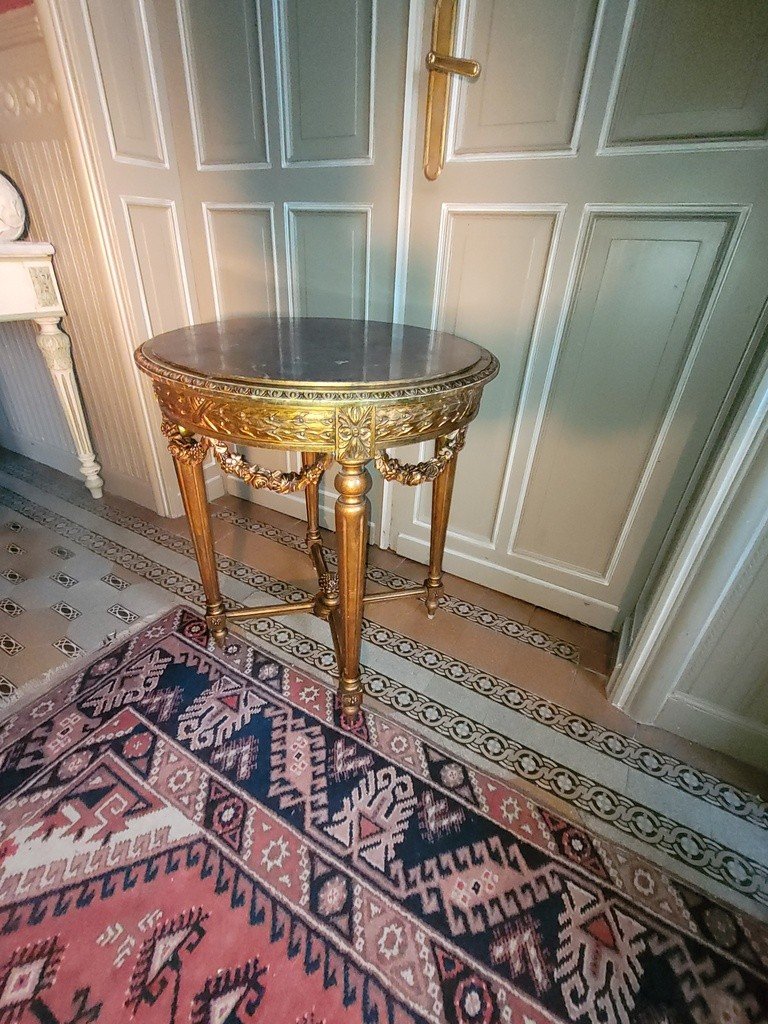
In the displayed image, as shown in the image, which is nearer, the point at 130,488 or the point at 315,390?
the point at 315,390

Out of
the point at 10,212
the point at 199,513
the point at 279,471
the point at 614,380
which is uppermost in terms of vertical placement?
the point at 10,212

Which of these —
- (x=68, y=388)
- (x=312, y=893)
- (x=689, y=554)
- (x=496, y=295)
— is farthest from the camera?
(x=68, y=388)

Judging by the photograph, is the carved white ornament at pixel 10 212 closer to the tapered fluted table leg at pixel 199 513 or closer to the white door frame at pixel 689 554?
the tapered fluted table leg at pixel 199 513

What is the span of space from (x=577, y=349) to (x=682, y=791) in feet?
3.82

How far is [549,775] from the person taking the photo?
113 cm

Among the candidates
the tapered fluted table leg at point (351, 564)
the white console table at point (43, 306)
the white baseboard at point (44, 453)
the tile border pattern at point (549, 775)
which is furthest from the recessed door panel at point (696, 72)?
the white baseboard at point (44, 453)

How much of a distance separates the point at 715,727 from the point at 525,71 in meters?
1.70

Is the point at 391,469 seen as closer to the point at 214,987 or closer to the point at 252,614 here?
the point at 252,614

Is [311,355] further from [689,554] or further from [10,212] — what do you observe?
[10,212]

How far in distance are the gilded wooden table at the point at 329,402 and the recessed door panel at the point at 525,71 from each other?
52 centimetres

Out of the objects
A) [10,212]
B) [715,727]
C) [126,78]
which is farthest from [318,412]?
[10,212]

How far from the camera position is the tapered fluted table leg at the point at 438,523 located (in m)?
1.33

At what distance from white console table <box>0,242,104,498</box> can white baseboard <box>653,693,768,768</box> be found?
8.19 feet

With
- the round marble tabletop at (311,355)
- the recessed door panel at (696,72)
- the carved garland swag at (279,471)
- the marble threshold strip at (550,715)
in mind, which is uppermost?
the recessed door panel at (696,72)
